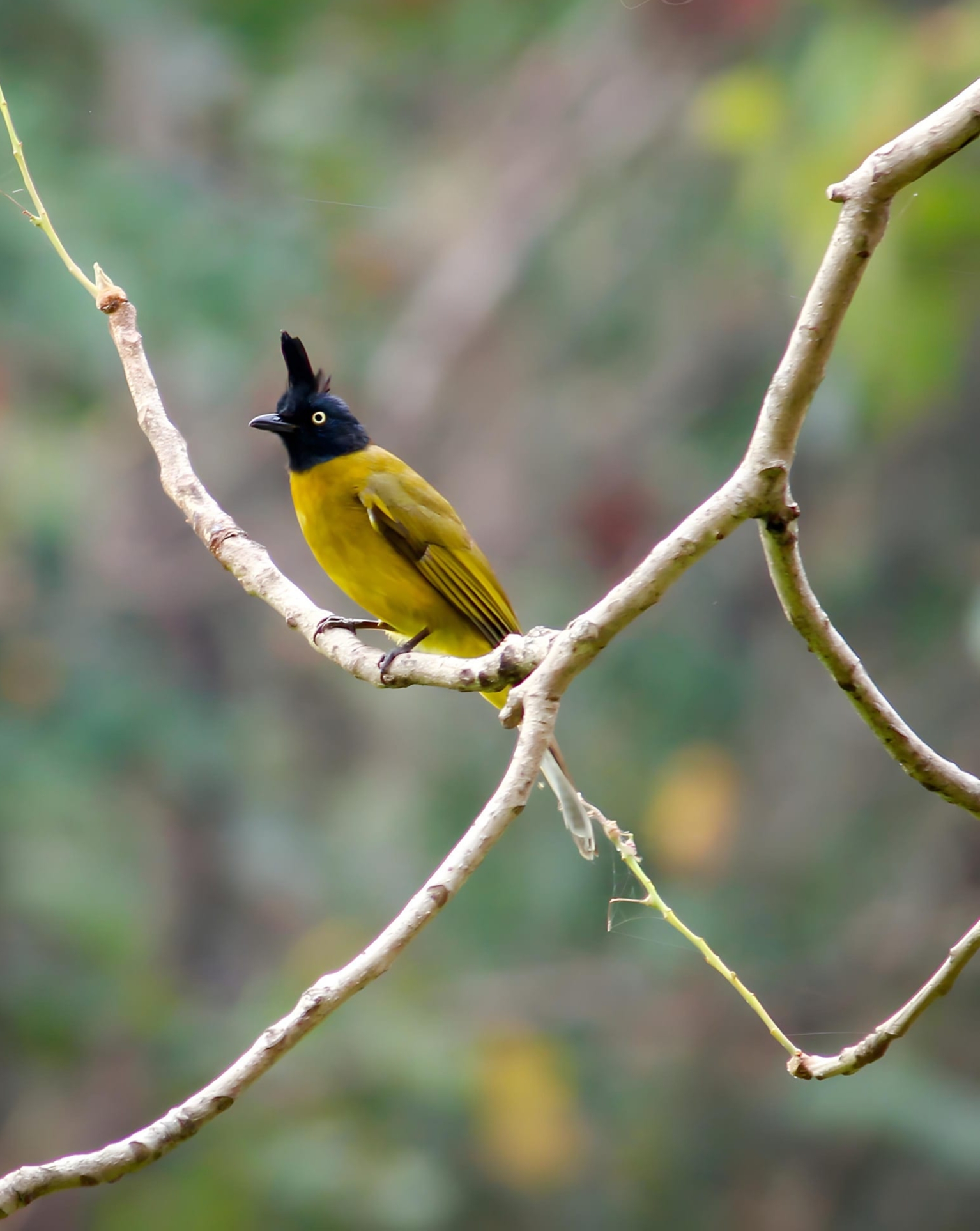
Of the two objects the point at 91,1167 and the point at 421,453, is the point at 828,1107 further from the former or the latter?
the point at 91,1167

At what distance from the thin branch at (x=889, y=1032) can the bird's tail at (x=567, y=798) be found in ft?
2.96

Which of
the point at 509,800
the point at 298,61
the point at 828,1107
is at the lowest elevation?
the point at 828,1107

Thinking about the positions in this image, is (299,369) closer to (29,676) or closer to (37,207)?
(37,207)

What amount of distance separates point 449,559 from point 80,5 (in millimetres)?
5343

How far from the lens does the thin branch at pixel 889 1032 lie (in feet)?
5.89

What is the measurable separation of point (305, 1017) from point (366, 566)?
1837mm

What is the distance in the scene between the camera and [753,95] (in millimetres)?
5297

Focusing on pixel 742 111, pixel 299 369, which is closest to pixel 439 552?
pixel 299 369

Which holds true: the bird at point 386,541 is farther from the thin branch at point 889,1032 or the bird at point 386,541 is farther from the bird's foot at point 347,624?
the thin branch at point 889,1032

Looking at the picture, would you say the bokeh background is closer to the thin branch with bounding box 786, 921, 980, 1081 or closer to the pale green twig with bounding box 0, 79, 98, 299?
the pale green twig with bounding box 0, 79, 98, 299

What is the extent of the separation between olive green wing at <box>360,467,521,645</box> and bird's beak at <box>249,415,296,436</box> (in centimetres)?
23

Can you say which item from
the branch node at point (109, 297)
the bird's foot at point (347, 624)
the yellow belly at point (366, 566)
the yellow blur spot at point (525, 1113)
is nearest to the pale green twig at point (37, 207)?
the branch node at point (109, 297)

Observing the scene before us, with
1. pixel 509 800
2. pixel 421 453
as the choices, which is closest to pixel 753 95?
pixel 421 453

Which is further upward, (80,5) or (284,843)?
(80,5)
